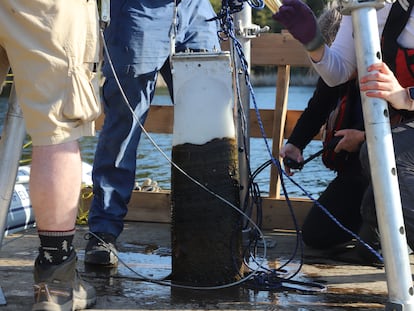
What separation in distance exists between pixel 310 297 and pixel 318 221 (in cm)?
103

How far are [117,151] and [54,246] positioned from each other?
1.08 metres

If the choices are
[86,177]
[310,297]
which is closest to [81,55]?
[310,297]

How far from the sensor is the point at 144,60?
3736 mm

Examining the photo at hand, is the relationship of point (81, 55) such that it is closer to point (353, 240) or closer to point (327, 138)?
point (327, 138)

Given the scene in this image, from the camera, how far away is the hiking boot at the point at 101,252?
12.0ft

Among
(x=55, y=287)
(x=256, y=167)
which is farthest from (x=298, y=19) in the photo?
(x=256, y=167)

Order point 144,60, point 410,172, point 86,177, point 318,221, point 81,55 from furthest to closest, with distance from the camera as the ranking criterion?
point 86,177
point 318,221
point 144,60
point 410,172
point 81,55

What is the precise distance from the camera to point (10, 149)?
2939 mm

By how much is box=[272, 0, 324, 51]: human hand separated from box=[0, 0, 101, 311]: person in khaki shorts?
78cm

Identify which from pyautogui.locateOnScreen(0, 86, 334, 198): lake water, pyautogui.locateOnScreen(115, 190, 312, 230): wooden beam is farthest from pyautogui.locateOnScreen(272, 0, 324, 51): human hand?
pyautogui.locateOnScreen(0, 86, 334, 198): lake water

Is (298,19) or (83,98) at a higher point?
(298,19)

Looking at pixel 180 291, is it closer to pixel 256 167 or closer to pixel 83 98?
pixel 83 98

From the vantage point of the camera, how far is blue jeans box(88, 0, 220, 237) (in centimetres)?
372

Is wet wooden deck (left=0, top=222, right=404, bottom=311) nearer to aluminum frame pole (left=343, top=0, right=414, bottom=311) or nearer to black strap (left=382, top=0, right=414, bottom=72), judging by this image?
aluminum frame pole (left=343, top=0, right=414, bottom=311)
